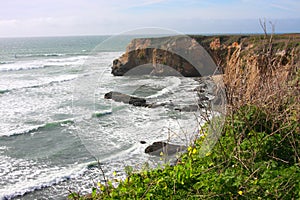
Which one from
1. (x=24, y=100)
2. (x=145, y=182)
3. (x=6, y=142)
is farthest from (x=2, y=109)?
(x=145, y=182)

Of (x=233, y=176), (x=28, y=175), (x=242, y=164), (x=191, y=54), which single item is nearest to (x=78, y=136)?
(x=28, y=175)

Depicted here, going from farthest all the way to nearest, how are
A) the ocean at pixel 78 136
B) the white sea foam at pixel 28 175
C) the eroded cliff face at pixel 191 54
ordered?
the eroded cliff face at pixel 191 54
the ocean at pixel 78 136
the white sea foam at pixel 28 175

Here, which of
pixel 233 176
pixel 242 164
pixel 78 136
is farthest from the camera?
pixel 78 136

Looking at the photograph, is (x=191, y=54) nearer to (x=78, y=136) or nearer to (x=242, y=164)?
(x=242, y=164)

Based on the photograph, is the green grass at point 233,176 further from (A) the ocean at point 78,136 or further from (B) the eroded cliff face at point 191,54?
(B) the eroded cliff face at point 191,54

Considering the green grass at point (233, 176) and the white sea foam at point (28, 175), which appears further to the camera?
the white sea foam at point (28, 175)

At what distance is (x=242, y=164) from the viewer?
346 cm

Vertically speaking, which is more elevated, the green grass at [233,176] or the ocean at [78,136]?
the green grass at [233,176]


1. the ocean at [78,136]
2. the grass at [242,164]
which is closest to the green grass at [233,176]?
the grass at [242,164]

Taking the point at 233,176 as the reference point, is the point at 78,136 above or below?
below

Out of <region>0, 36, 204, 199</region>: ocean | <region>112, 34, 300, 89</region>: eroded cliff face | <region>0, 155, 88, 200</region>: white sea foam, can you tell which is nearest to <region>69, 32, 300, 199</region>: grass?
<region>112, 34, 300, 89</region>: eroded cliff face

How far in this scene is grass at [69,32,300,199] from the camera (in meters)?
3.14

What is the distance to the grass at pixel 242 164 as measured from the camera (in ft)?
10.3

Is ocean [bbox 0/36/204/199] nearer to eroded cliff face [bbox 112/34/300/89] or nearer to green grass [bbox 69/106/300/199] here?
green grass [bbox 69/106/300/199]
